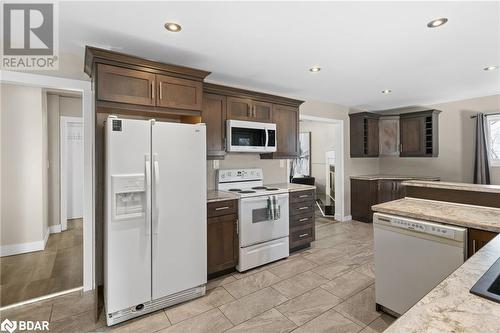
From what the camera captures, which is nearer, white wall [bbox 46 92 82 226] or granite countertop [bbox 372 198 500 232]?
granite countertop [bbox 372 198 500 232]

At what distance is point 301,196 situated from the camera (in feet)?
12.0

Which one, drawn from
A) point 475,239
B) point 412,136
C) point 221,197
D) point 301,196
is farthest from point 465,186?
point 412,136

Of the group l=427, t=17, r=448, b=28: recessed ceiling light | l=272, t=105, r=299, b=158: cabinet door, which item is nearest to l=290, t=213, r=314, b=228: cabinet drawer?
l=272, t=105, r=299, b=158: cabinet door

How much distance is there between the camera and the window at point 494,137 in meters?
4.51

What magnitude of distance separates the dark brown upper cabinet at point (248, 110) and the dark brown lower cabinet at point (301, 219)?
121cm

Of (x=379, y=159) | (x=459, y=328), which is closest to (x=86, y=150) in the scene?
(x=459, y=328)

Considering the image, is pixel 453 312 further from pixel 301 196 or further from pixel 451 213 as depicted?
pixel 301 196

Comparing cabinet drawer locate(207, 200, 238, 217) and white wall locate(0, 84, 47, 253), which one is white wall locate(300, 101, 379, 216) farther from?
white wall locate(0, 84, 47, 253)

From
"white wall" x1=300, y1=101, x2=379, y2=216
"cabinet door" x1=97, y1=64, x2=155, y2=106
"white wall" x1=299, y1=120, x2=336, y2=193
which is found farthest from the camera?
"white wall" x1=299, y1=120, x2=336, y2=193

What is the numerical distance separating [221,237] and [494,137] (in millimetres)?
5302

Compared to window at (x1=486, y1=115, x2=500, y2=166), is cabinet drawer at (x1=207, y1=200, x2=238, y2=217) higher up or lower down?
lower down

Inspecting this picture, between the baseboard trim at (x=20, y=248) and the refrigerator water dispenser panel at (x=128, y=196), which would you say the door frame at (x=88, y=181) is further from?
the baseboard trim at (x=20, y=248)

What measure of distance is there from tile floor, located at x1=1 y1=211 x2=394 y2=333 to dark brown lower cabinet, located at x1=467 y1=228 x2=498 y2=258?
2.96 feet

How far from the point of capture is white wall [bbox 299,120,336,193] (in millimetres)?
6258
